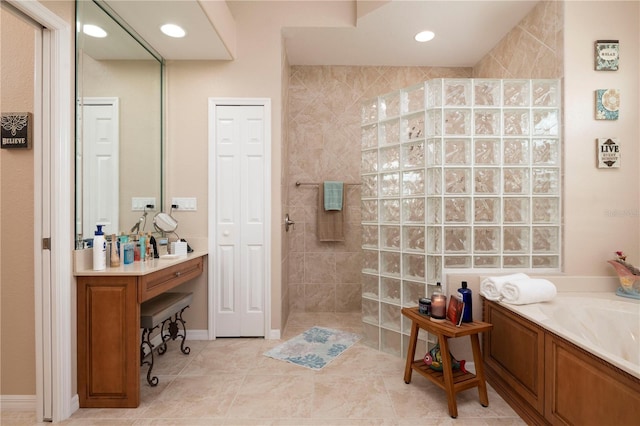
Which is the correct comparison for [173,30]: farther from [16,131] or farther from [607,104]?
[607,104]

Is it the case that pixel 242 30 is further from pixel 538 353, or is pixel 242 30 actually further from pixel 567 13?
pixel 538 353

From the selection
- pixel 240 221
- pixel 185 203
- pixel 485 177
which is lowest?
pixel 240 221

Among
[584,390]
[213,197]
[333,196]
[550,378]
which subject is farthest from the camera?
[333,196]

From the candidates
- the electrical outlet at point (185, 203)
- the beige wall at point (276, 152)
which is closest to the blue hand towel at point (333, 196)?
the beige wall at point (276, 152)

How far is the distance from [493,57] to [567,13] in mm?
920

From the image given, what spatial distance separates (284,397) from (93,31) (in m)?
2.51

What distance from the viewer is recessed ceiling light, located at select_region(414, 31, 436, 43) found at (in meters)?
2.85

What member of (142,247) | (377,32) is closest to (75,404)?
(142,247)

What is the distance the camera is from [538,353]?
5.24ft

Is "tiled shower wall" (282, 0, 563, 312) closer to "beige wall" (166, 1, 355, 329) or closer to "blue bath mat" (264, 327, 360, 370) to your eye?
"blue bath mat" (264, 327, 360, 370)

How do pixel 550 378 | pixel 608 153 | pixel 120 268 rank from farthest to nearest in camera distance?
pixel 608 153, pixel 120 268, pixel 550 378

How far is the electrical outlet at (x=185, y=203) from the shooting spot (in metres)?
2.71

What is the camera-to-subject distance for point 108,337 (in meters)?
1.74

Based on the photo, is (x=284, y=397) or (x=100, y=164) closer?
(x=284, y=397)
